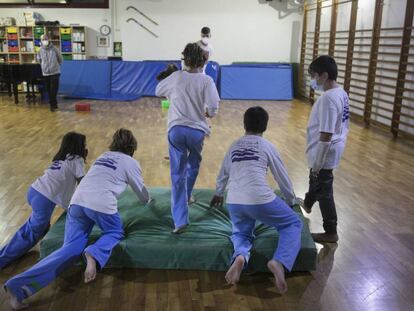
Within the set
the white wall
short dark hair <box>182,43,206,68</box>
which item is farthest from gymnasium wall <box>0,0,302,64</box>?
short dark hair <box>182,43,206,68</box>

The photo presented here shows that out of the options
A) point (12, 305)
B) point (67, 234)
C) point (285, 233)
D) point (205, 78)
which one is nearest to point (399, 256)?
point (285, 233)

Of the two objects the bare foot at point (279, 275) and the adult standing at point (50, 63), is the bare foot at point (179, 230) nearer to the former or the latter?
the bare foot at point (279, 275)

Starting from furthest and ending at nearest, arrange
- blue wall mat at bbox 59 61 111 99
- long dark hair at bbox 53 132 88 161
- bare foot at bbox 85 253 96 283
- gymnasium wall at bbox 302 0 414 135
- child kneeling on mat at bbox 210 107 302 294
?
blue wall mat at bbox 59 61 111 99 < gymnasium wall at bbox 302 0 414 135 < long dark hair at bbox 53 132 88 161 < child kneeling on mat at bbox 210 107 302 294 < bare foot at bbox 85 253 96 283

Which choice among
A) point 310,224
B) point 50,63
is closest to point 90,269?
point 310,224

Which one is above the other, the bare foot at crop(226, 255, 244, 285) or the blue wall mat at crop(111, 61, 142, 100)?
the blue wall mat at crop(111, 61, 142, 100)

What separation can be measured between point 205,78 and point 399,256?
1.93 meters

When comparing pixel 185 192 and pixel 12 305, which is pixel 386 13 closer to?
pixel 185 192

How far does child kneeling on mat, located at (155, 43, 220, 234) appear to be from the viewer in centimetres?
314

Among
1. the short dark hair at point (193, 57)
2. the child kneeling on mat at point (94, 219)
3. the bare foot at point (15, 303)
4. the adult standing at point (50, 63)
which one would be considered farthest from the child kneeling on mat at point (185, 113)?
the adult standing at point (50, 63)

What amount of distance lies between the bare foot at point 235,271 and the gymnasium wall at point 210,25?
1133 centimetres

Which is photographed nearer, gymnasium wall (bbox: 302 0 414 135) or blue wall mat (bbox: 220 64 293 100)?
gymnasium wall (bbox: 302 0 414 135)

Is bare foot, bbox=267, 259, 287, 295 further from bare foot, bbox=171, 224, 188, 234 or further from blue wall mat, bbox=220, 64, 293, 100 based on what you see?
blue wall mat, bbox=220, 64, 293, 100

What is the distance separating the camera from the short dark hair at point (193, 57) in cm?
312

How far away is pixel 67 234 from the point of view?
2775 mm
